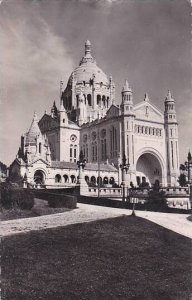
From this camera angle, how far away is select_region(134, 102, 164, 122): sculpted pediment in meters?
62.9

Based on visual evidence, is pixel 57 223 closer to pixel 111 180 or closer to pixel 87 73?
pixel 111 180

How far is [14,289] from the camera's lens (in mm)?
9109

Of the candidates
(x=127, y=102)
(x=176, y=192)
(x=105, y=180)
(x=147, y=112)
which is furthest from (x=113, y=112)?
(x=176, y=192)

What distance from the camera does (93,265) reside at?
1117cm

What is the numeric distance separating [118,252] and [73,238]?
1.49 metres

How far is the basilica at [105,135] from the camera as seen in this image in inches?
2156

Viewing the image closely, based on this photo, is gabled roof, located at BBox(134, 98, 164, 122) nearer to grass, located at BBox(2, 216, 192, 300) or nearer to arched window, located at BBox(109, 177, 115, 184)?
arched window, located at BBox(109, 177, 115, 184)

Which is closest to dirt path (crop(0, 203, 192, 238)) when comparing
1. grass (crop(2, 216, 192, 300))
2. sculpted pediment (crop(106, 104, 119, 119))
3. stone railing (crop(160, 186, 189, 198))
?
grass (crop(2, 216, 192, 300))

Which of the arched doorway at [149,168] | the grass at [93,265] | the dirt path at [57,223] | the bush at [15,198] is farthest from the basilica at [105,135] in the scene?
the grass at [93,265]

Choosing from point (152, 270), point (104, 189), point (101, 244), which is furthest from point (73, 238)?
point (104, 189)

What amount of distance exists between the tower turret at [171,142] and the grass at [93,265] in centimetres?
5070

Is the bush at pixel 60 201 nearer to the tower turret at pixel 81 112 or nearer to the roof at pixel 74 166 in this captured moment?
the roof at pixel 74 166

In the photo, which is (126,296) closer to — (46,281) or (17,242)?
(46,281)

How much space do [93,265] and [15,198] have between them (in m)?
7.82
